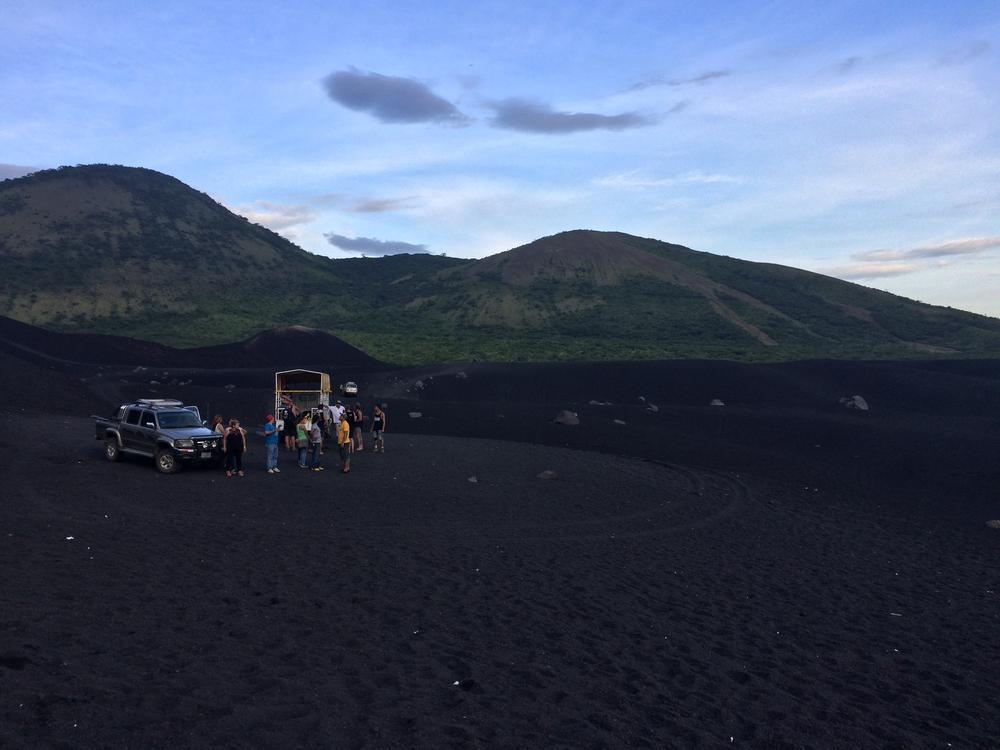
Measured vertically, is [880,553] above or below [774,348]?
below

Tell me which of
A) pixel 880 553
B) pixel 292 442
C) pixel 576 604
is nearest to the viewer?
pixel 576 604

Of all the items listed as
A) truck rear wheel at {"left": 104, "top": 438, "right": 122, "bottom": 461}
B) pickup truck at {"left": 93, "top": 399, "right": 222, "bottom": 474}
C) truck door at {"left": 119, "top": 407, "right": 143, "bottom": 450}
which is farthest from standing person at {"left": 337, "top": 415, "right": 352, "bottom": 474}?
truck rear wheel at {"left": 104, "top": 438, "right": 122, "bottom": 461}

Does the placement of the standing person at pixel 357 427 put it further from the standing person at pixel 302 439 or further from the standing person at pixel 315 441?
the standing person at pixel 302 439

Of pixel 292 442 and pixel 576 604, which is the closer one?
pixel 576 604

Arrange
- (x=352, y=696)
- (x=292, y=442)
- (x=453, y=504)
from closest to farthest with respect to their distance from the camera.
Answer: (x=352, y=696) → (x=453, y=504) → (x=292, y=442)

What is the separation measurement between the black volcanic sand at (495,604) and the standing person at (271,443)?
1141mm

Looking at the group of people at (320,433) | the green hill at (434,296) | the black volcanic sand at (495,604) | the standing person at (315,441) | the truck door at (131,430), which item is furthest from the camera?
the green hill at (434,296)

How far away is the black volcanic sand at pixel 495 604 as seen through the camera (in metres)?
7.38

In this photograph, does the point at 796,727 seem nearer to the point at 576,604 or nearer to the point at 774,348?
the point at 576,604

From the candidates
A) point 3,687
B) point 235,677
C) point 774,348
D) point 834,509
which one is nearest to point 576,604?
point 235,677

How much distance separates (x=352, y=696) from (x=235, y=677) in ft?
4.36

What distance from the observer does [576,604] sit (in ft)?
37.7

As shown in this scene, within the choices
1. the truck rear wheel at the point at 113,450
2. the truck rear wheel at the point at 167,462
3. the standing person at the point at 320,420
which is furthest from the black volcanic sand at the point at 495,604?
the standing person at the point at 320,420

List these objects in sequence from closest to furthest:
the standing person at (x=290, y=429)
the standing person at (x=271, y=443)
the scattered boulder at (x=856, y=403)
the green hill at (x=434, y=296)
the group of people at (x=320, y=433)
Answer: the standing person at (x=271, y=443) → the group of people at (x=320, y=433) → the standing person at (x=290, y=429) → the scattered boulder at (x=856, y=403) → the green hill at (x=434, y=296)
